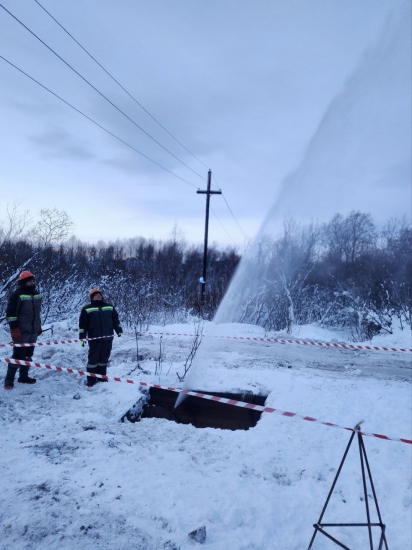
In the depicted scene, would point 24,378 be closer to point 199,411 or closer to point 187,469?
point 199,411

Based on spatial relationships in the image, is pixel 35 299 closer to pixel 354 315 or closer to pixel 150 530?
→ pixel 150 530

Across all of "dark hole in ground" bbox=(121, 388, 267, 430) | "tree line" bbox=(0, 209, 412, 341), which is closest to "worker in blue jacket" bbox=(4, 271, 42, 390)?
"dark hole in ground" bbox=(121, 388, 267, 430)

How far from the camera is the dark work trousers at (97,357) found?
21.2ft

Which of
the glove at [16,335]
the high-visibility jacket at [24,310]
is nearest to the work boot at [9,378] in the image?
the glove at [16,335]

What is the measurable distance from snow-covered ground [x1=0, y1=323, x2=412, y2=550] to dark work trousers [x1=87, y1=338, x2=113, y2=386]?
10.5 inches

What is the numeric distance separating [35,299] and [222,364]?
172 inches

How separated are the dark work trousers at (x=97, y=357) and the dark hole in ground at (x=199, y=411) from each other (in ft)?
3.33

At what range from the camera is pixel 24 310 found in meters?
6.21

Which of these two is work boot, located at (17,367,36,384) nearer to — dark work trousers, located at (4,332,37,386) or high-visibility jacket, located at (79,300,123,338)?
dark work trousers, located at (4,332,37,386)

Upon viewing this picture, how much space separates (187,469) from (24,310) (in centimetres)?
396

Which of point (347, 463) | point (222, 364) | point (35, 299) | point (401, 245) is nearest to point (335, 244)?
point (401, 245)

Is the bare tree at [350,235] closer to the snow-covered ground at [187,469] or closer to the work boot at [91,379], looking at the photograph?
the snow-covered ground at [187,469]

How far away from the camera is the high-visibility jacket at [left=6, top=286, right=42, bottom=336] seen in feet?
19.8

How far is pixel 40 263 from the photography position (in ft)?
48.9
